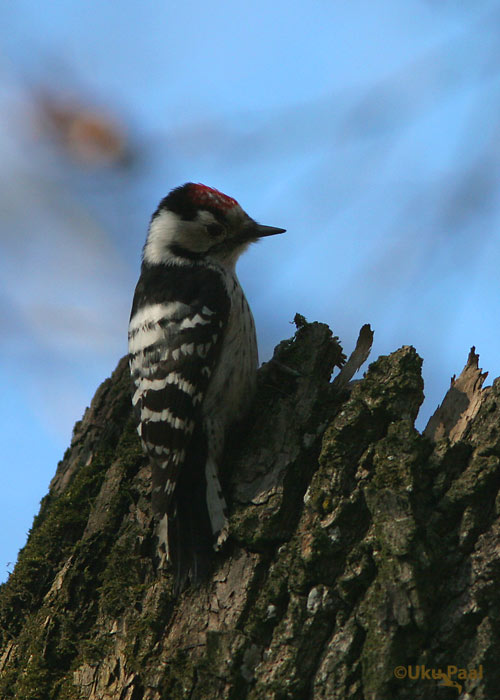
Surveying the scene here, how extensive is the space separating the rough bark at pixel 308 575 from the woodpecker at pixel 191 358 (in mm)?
117

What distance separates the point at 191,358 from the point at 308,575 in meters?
1.45

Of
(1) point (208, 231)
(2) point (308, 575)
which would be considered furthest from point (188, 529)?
(1) point (208, 231)

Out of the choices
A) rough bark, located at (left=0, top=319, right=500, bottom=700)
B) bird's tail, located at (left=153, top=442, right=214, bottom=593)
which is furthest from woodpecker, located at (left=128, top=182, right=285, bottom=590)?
rough bark, located at (left=0, top=319, right=500, bottom=700)

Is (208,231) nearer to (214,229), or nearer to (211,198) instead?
(214,229)

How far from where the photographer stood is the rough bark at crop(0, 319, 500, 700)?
96.0 inches

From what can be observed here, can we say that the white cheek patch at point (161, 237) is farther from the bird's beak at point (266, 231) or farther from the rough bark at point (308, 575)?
the rough bark at point (308, 575)

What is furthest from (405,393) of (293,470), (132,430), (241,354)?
(132,430)

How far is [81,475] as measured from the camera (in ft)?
12.9

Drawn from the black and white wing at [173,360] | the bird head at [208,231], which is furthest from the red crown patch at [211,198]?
the black and white wing at [173,360]

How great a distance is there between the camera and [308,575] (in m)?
2.64

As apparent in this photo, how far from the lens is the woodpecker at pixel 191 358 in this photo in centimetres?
319

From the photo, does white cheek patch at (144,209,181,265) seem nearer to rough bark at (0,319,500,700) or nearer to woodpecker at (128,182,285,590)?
woodpecker at (128,182,285,590)

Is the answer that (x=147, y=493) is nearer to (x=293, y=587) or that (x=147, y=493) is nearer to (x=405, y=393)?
(x=293, y=587)

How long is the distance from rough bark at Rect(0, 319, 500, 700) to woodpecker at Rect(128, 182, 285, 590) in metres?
0.12
